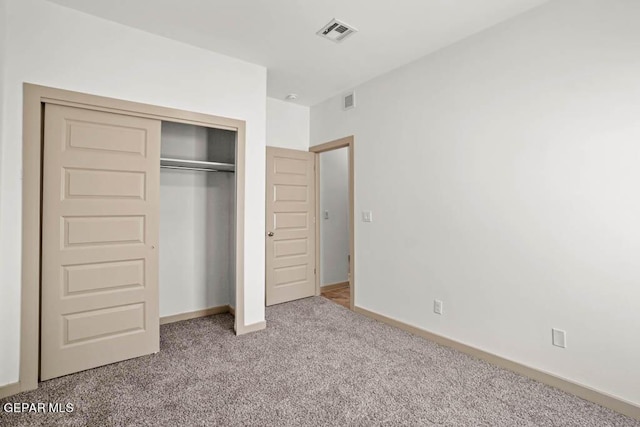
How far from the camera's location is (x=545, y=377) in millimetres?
2234

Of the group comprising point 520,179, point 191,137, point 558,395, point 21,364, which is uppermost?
point 191,137

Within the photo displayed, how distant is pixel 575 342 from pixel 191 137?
13.0 ft

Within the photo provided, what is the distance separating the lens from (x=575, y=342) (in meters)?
2.13

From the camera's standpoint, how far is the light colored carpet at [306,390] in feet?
6.08

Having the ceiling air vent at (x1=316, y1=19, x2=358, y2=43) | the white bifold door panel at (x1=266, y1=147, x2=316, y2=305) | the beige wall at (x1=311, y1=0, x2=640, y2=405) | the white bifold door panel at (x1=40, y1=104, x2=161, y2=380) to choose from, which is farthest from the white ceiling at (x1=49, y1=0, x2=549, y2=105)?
the white bifold door panel at (x1=266, y1=147, x2=316, y2=305)

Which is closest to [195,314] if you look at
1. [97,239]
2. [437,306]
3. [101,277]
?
[101,277]

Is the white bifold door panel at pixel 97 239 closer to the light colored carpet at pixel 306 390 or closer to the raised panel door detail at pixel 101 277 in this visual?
the raised panel door detail at pixel 101 277

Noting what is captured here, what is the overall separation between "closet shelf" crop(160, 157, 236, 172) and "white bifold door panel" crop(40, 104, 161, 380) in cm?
57

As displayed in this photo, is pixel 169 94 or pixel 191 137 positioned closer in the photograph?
pixel 169 94

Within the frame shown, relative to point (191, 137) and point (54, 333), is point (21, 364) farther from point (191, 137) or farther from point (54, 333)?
point (191, 137)

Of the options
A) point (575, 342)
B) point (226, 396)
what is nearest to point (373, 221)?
point (575, 342)

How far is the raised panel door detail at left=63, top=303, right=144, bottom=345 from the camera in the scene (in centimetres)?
235

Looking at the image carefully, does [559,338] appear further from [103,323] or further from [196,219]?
[196,219]

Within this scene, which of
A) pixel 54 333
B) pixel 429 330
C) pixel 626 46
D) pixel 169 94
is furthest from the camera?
pixel 429 330
